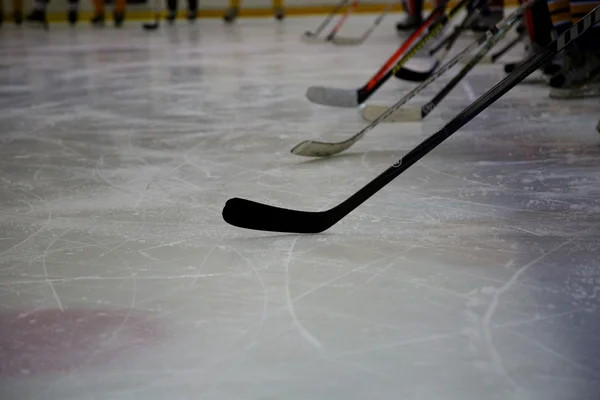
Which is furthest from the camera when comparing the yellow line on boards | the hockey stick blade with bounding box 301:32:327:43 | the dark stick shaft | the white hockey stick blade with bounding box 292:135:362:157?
the yellow line on boards

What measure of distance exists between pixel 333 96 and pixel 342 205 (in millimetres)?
1432

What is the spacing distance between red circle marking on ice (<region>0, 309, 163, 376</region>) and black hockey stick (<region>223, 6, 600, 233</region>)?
334 mm

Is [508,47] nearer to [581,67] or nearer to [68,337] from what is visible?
[581,67]

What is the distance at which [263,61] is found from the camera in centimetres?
457

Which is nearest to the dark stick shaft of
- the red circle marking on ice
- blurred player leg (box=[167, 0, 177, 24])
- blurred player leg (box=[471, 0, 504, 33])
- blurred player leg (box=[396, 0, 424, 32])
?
blurred player leg (box=[471, 0, 504, 33])

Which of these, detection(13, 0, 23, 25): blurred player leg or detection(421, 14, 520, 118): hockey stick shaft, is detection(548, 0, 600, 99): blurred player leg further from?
detection(13, 0, 23, 25): blurred player leg

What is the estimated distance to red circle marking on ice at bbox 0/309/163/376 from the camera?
0.90m

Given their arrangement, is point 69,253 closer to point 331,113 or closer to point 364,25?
point 331,113

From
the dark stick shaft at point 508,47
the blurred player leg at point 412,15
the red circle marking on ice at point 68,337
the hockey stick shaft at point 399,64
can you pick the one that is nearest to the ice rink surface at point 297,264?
the red circle marking on ice at point 68,337

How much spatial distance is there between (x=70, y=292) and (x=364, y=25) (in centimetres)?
688

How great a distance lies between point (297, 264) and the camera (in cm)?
121

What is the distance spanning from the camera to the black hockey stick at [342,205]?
135 centimetres

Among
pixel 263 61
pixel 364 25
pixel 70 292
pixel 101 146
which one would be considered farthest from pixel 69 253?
pixel 364 25

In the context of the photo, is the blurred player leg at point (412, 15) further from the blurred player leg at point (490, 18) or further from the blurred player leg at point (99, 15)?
the blurred player leg at point (99, 15)
